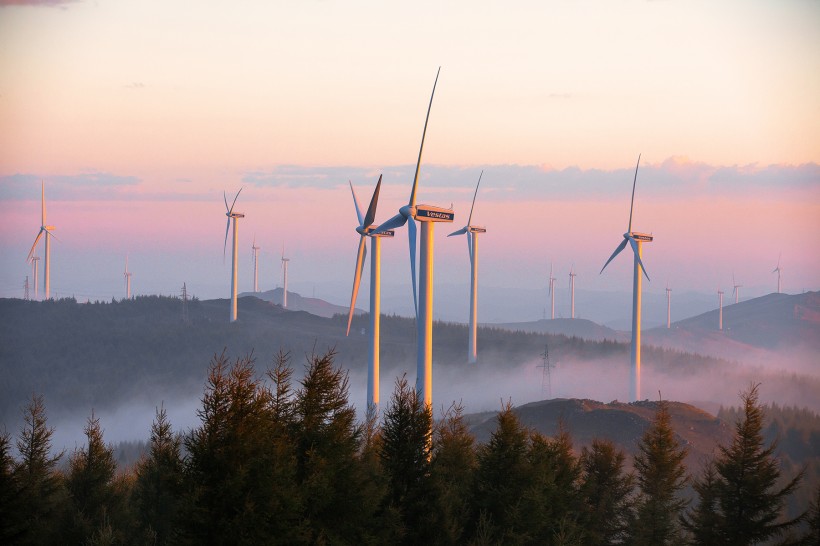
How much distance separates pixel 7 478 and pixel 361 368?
116716mm

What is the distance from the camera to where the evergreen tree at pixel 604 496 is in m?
53.5

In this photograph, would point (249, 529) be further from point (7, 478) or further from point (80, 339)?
point (80, 339)

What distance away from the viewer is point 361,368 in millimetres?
150750

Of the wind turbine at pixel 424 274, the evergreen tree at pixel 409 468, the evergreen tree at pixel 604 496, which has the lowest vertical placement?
the evergreen tree at pixel 604 496

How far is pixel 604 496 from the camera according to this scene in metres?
55.6

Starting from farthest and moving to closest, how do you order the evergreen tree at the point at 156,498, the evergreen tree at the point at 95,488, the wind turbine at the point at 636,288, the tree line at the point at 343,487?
the wind turbine at the point at 636,288
the evergreen tree at the point at 95,488
the evergreen tree at the point at 156,498
the tree line at the point at 343,487

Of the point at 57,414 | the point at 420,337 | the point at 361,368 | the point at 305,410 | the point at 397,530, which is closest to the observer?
the point at 305,410

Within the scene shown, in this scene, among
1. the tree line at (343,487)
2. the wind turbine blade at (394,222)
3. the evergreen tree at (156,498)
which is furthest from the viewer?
the wind turbine blade at (394,222)

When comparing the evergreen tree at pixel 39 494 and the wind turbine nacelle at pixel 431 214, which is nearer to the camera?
the evergreen tree at pixel 39 494

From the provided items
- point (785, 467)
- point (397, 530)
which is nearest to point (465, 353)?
point (785, 467)

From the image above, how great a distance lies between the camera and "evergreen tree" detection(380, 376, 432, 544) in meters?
41.0

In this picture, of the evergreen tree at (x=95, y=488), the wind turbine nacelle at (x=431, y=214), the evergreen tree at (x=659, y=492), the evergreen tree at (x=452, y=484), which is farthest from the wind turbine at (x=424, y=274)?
the evergreen tree at (x=95, y=488)

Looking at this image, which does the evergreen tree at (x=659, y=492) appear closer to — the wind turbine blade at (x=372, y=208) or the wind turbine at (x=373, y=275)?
the wind turbine at (x=373, y=275)

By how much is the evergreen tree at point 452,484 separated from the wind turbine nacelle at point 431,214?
15122mm
